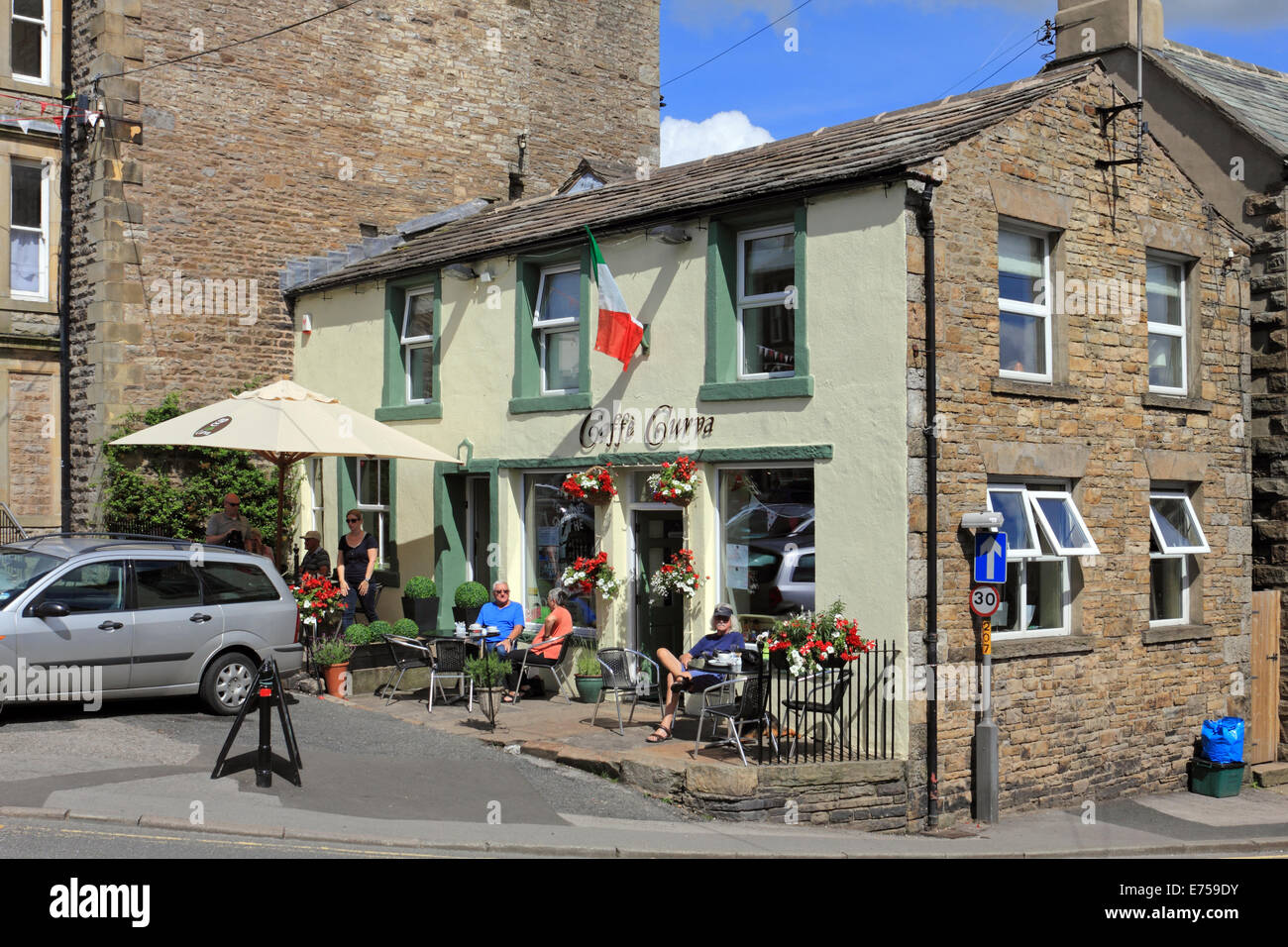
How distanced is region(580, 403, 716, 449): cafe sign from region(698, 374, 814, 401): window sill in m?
0.27

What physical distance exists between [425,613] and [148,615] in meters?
4.77

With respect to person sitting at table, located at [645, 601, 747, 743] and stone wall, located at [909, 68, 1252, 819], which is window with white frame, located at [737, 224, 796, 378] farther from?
person sitting at table, located at [645, 601, 747, 743]

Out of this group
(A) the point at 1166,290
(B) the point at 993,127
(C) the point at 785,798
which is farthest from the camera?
(A) the point at 1166,290

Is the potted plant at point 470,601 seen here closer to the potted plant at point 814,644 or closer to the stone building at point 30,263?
the potted plant at point 814,644

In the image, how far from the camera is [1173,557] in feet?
49.5

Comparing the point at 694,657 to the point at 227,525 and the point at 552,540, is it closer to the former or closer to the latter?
the point at 552,540

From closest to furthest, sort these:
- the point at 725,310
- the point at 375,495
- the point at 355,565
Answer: the point at 725,310 → the point at 355,565 → the point at 375,495

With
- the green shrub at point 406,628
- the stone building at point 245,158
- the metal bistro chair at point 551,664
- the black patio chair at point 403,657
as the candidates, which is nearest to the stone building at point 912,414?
the metal bistro chair at point 551,664

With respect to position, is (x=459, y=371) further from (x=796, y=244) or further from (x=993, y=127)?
(x=993, y=127)

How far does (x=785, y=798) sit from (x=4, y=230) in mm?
14629

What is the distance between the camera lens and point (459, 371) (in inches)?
659

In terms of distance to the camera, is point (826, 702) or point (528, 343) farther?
point (528, 343)

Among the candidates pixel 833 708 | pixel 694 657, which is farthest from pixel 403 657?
pixel 833 708

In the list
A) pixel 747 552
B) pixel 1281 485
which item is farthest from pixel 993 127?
pixel 1281 485
